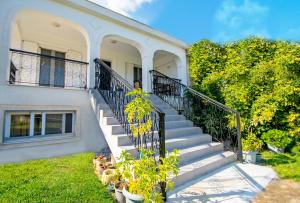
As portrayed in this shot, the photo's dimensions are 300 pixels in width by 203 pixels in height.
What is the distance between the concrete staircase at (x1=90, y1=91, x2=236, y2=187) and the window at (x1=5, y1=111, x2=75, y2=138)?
1221mm

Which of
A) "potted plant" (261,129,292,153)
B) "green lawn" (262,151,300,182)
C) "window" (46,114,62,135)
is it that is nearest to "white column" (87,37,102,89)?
"window" (46,114,62,135)

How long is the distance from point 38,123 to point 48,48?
4.23m

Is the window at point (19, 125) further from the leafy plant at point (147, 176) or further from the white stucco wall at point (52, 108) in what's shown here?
the leafy plant at point (147, 176)

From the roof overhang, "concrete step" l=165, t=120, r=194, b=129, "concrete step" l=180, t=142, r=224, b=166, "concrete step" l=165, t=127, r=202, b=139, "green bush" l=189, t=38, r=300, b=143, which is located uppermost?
the roof overhang

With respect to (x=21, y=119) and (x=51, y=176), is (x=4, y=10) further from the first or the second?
(x=51, y=176)

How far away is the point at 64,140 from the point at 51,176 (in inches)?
66.4

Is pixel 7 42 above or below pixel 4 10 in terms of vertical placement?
below

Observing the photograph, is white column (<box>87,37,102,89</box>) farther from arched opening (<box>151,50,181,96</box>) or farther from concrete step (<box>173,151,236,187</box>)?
concrete step (<box>173,151,236,187</box>)

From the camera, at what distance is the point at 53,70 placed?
8.09 metres

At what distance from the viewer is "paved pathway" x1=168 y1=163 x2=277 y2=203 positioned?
307 centimetres

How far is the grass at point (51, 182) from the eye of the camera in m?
3.04

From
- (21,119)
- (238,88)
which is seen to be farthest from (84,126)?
(238,88)

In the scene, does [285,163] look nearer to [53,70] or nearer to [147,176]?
[147,176]

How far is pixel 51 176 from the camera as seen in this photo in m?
3.90
